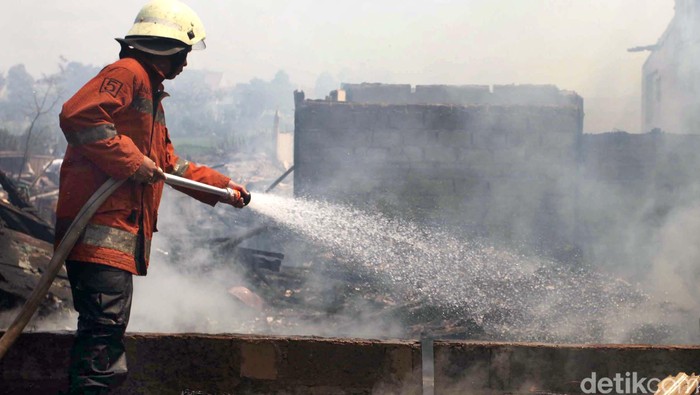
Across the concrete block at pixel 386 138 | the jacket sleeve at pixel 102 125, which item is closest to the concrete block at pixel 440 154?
the concrete block at pixel 386 138

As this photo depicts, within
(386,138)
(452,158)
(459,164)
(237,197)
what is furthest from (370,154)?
(237,197)

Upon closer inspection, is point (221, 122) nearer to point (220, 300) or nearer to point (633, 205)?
point (633, 205)

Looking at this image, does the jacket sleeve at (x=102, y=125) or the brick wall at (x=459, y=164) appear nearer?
the jacket sleeve at (x=102, y=125)

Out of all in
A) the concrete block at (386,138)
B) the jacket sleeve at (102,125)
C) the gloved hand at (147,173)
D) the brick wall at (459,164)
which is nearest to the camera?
the jacket sleeve at (102,125)

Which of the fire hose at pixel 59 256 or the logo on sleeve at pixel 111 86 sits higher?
the logo on sleeve at pixel 111 86

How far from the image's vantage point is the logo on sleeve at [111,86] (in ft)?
9.50

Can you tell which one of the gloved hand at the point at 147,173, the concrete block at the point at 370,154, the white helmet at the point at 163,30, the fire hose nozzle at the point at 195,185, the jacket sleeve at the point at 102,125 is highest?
the white helmet at the point at 163,30

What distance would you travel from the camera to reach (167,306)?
24.5ft

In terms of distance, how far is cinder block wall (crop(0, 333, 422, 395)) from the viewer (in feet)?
11.9

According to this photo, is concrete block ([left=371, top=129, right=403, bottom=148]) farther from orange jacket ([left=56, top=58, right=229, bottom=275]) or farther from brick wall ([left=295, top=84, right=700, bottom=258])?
orange jacket ([left=56, top=58, right=229, bottom=275])

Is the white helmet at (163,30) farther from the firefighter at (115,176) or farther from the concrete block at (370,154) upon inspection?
the concrete block at (370,154)

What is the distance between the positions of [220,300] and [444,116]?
5544 mm

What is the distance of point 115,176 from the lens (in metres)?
2.92

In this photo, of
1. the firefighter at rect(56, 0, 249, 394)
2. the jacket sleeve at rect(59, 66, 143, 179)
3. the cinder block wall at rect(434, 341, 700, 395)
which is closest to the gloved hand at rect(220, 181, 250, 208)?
the firefighter at rect(56, 0, 249, 394)
